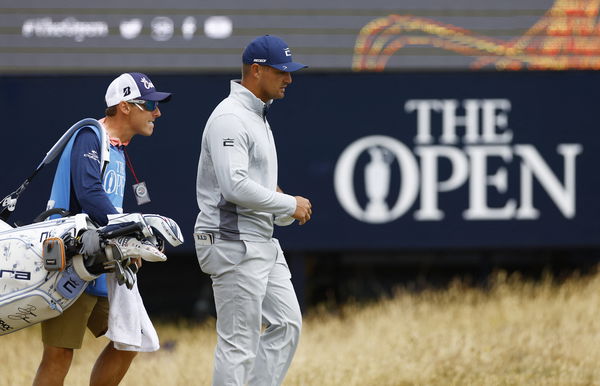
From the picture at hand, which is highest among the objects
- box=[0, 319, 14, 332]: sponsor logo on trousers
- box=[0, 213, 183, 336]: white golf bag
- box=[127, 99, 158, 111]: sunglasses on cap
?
box=[127, 99, 158, 111]: sunglasses on cap

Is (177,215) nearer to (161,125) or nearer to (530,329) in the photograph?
(161,125)

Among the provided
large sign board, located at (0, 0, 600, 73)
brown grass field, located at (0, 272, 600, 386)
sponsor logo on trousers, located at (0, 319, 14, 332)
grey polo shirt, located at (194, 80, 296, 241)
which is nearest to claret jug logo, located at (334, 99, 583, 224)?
brown grass field, located at (0, 272, 600, 386)

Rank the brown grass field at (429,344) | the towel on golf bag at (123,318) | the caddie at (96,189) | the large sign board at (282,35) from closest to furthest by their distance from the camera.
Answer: the caddie at (96,189), the towel on golf bag at (123,318), the brown grass field at (429,344), the large sign board at (282,35)

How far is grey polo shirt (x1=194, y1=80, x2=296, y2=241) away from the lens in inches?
159

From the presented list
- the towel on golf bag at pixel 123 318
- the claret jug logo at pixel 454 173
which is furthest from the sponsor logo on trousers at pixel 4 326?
the claret jug logo at pixel 454 173

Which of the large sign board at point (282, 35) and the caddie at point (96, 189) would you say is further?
the large sign board at point (282, 35)

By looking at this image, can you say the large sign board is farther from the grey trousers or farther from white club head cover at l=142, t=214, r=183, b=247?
white club head cover at l=142, t=214, r=183, b=247

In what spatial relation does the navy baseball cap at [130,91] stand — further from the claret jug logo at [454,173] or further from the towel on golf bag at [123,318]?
the claret jug logo at [454,173]

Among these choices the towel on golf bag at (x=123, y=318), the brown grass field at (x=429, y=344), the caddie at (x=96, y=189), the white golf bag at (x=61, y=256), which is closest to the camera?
the white golf bag at (x=61, y=256)

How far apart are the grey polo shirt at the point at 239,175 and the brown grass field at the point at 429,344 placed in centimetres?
171

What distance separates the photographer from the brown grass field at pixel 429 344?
5.71 m

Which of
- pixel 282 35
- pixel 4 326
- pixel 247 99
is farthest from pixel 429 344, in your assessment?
pixel 282 35

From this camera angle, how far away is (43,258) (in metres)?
3.82

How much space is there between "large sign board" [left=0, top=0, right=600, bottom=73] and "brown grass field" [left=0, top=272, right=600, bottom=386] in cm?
213
